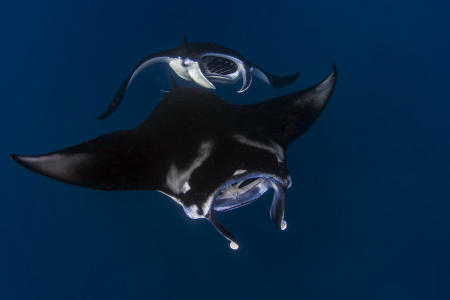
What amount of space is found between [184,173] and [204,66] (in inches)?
75.4

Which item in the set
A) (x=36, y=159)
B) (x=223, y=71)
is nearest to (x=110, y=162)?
(x=36, y=159)

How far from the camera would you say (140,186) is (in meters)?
2.21

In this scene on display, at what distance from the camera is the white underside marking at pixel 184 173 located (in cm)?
207

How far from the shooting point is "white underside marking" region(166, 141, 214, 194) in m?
2.07

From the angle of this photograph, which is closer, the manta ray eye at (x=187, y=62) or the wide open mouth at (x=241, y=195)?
the wide open mouth at (x=241, y=195)

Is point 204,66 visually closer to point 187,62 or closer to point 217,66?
point 217,66

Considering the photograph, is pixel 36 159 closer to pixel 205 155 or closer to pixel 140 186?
pixel 140 186

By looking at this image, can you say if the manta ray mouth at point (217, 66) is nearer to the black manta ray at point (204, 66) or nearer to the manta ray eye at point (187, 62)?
the black manta ray at point (204, 66)

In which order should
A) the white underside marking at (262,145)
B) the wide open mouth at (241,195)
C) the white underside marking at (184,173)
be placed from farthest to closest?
1. the wide open mouth at (241,195)
2. the white underside marking at (262,145)
3. the white underside marking at (184,173)

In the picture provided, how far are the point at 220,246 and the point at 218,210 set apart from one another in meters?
2.29

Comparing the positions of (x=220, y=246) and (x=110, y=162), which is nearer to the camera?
(x=110, y=162)

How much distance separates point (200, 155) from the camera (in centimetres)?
212

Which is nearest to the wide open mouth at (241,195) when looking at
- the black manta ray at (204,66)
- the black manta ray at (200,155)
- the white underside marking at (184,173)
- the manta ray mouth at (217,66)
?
the black manta ray at (200,155)

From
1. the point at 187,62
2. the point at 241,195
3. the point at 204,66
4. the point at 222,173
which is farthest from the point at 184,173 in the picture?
the point at 204,66
